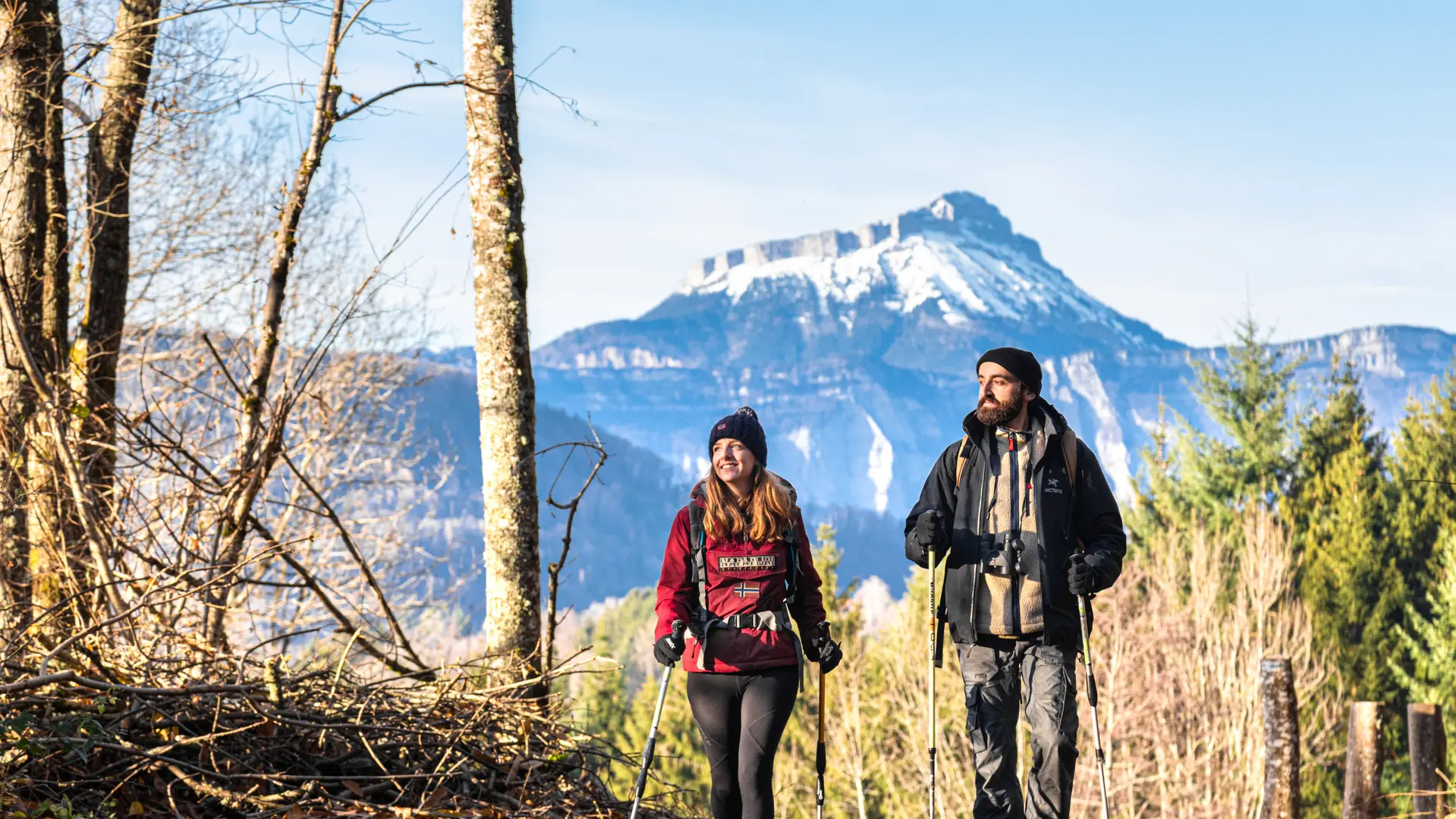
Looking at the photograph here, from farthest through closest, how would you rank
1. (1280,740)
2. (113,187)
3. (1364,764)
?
(1280,740), (1364,764), (113,187)

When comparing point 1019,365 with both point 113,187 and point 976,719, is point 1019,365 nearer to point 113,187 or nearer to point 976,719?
point 976,719

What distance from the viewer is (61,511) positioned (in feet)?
22.4

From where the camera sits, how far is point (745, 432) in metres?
5.06

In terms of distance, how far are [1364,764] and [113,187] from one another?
894cm

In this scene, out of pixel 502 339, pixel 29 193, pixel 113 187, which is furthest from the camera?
pixel 113 187

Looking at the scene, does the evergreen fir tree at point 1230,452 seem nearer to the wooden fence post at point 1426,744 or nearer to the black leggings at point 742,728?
the wooden fence post at point 1426,744

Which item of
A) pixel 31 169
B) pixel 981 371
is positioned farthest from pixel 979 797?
pixel 31 169

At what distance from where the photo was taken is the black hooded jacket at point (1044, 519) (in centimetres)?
502

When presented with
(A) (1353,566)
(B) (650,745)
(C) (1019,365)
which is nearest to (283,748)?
(B) (650,745)

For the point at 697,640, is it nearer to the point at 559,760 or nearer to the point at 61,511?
the point at 559,760

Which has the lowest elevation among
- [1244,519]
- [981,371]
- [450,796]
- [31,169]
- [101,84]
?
[1244,519]

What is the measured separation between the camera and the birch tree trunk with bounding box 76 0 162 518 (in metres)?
7.79

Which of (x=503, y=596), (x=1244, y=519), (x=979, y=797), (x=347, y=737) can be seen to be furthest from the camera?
(x=1244, y=519)

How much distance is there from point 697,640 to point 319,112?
12.4ft
